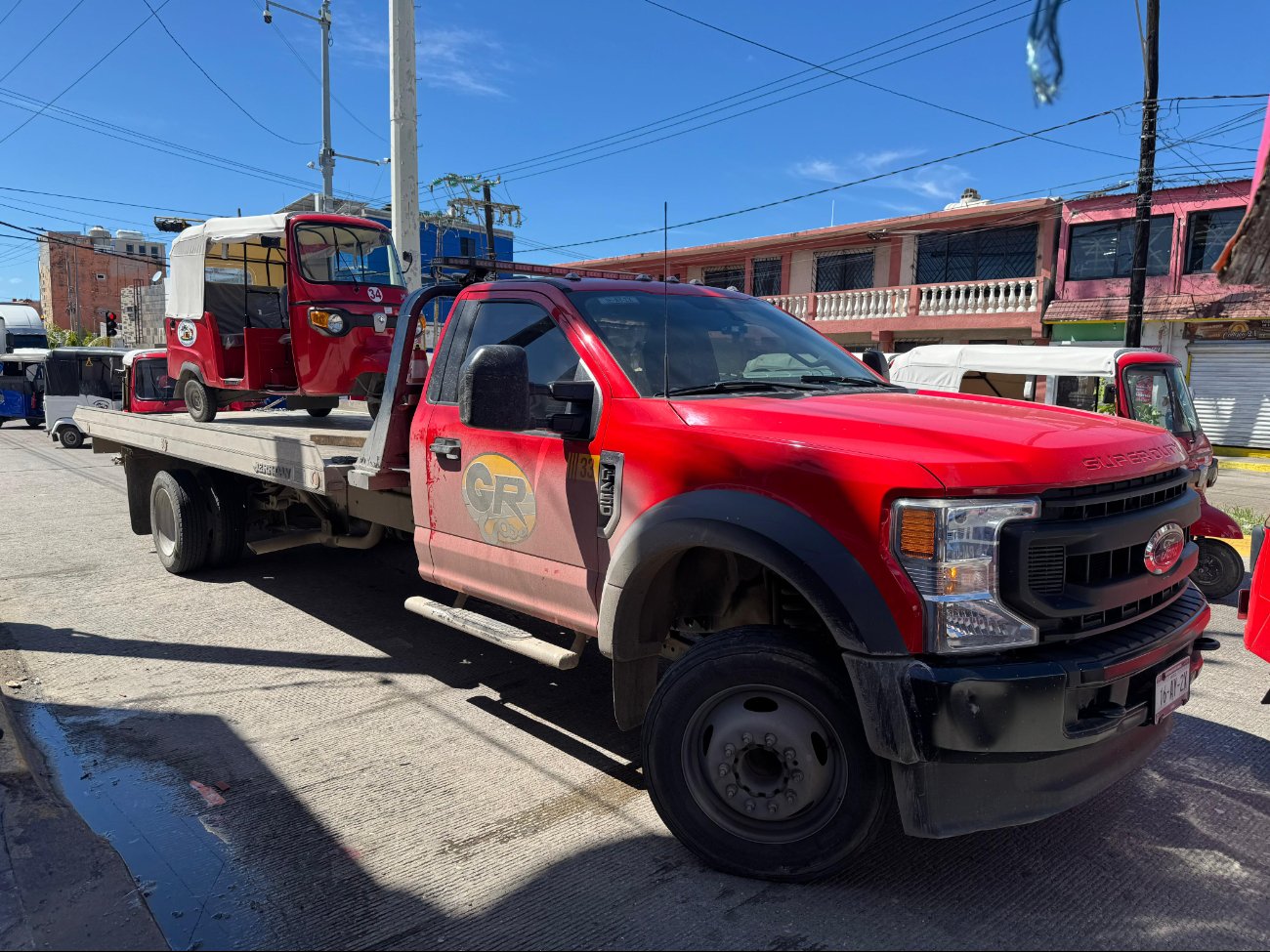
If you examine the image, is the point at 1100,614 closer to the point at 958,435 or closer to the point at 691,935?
the point at 958,435

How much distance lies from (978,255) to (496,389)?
22.9 m

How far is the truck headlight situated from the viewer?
8.13ft

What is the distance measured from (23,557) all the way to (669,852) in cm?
750

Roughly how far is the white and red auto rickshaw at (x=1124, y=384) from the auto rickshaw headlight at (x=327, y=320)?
5852mm

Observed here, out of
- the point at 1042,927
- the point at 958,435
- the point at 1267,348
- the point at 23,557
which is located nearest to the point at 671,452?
the point at 958,435

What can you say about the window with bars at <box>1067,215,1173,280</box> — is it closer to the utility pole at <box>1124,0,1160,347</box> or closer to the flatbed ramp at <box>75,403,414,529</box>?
the utility pole at <box>1124,0,1160,347</box>

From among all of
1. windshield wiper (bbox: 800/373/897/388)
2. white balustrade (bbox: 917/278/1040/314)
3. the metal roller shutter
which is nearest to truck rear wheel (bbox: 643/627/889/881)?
windshield wiper (bbox: 800/373/897/388)

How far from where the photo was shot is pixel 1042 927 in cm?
266

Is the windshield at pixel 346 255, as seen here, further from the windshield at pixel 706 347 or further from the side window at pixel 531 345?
the windshield at pixel 706 347

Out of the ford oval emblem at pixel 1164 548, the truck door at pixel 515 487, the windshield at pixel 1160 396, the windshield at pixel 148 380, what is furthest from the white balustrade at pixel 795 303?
the ford oval emblem at pixel 1164 548

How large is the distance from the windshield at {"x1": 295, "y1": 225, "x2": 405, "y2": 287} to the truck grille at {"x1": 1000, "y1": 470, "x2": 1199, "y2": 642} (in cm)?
599

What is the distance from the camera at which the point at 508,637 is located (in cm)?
385

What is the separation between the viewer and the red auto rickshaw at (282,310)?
22.7 ft

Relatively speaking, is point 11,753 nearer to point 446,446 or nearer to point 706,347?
point 446,446
